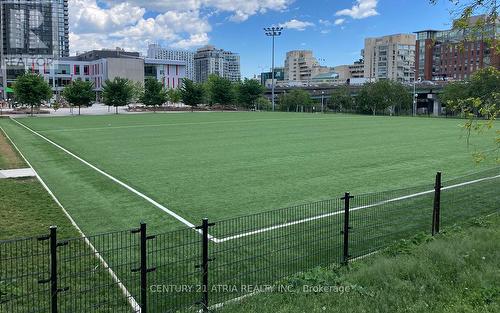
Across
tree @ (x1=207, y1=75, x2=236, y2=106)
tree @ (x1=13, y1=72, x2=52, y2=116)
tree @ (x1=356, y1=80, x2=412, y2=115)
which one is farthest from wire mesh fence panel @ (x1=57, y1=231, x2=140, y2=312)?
tree @ (x1=207, y1=75, x2=236, y2=106)

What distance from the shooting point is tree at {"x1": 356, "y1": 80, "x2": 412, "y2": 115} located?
90188 mm

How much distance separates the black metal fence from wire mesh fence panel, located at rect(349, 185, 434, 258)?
0.08ft

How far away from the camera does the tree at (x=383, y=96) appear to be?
90188 millimetres

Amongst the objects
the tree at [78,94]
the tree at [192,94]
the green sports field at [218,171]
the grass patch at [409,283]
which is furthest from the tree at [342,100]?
the grass patch at [409,283]

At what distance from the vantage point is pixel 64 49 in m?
196

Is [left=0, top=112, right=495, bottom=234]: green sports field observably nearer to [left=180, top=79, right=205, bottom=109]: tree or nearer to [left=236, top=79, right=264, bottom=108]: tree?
[left=180, top=79, right=205, bottom=109]: tree

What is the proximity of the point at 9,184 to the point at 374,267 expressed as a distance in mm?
11384

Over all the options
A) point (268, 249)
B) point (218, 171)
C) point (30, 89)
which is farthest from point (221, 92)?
point (268, 249)

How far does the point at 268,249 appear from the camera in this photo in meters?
7.90

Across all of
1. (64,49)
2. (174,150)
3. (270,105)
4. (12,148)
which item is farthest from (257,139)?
(64,49)

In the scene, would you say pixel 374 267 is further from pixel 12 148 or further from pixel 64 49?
pixel 64 49

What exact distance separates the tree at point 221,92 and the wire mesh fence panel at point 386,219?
85.8m

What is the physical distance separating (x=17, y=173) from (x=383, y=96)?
Answer: 83.3 metres

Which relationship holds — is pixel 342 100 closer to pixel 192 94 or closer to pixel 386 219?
pixel 192 94
